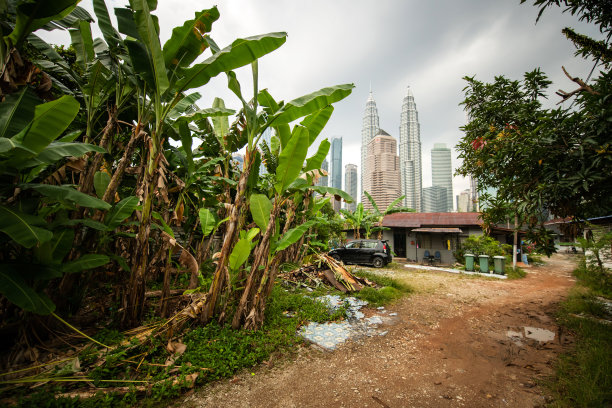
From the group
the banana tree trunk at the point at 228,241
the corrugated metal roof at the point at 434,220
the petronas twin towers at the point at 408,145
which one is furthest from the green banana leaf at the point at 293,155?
the petronas twin towers at the point at 408,145

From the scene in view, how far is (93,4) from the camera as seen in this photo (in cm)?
335

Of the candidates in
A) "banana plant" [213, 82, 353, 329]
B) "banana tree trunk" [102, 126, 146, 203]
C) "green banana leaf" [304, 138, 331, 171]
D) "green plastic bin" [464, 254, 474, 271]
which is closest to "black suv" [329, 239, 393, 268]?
"green plastic bin" [464, 254, 474, 271]

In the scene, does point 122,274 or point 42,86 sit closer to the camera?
point 42,86

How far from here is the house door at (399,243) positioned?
1625 centimetres

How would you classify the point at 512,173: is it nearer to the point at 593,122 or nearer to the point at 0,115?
the point at 593,122

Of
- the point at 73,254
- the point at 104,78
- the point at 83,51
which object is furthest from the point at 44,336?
the point at 83,51

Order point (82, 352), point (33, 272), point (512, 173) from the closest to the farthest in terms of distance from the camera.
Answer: point (33, 272) < point (82, 352) < point (512, 173)

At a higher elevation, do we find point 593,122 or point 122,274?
point 593,122

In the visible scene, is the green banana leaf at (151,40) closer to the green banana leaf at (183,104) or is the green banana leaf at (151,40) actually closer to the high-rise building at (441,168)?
the green banana leaf at (183,104)

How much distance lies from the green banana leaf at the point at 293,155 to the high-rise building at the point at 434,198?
70596 mm

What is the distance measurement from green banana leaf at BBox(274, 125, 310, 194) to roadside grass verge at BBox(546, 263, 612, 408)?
13.2ft

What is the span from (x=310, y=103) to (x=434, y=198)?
7505cm

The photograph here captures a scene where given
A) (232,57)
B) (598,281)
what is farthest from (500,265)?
(232,57)

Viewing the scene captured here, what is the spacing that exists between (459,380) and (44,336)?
5.23 metres
